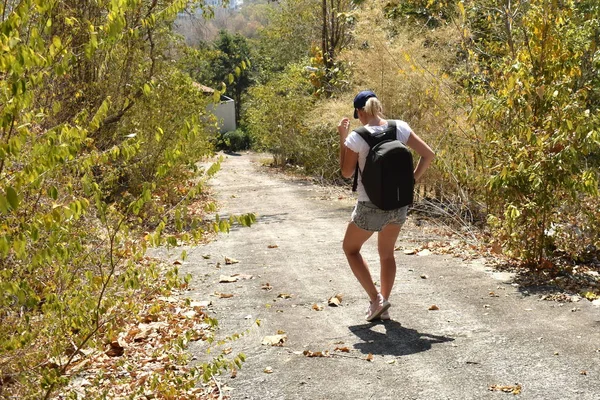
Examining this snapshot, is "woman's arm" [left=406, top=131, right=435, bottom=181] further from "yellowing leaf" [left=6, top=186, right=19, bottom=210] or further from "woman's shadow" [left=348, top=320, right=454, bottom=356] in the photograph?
"yellowing leaf" [left=6, top=186, right=19, bottom=210]

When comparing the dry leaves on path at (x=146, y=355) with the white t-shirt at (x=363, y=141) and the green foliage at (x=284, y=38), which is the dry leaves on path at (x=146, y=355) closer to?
the white t-shirt at (x=363, y=141)

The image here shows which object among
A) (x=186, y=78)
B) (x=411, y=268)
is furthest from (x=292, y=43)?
(x=411, y=268)

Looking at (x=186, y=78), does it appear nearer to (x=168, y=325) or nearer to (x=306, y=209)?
(x=306, y=209)

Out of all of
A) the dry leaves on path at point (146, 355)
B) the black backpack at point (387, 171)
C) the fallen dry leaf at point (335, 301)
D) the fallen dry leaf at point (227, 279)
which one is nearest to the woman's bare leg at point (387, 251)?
the black backpack at point (387, 171)

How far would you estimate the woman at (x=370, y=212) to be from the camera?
5797mm

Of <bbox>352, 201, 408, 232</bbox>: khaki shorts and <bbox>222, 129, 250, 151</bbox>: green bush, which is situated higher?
<bbox>352, 201, 408, 232</bbox>: khaki shorts

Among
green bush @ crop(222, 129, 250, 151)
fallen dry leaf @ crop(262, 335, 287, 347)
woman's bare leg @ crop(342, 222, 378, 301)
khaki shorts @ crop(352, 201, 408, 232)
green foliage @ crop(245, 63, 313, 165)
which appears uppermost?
khaki shorts @ crop(352, 201, 408, 232)

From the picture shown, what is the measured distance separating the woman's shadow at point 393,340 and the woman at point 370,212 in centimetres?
19

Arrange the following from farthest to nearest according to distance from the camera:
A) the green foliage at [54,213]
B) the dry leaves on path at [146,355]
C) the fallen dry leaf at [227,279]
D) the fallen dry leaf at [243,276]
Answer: the fallen dry leaf at [243,276], the fallen dry leaf at [227,279], the dry leaves on path at [146,355], the green foliage at [54,213]

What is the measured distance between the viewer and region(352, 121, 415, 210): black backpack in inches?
222

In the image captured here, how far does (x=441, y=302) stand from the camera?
6.72 m

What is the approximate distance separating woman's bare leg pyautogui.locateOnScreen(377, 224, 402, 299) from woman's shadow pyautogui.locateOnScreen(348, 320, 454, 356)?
0.33 metres

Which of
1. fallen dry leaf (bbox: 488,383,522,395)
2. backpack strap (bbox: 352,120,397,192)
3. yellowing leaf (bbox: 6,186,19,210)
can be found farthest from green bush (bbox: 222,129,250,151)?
yellowing leaf (bbox: 6,186,19,210)

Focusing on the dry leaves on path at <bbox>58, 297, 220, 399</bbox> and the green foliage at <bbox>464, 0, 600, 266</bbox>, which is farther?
the green foliage at <bbox>464, 0, 600, 266</bbox>
